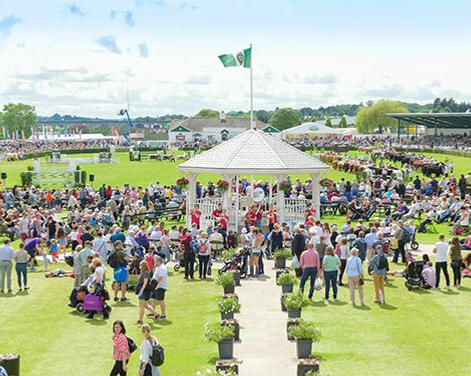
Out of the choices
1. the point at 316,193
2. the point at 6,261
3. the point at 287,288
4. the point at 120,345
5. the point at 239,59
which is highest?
the point at 239,59

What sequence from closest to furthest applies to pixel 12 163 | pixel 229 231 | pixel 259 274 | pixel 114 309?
pixel 114 309, pixel 259 274, pixel 229 231, pixel 12 163

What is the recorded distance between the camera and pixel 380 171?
4428cm

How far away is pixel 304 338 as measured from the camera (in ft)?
41.4

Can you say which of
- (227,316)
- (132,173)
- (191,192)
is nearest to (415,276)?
(227,316)

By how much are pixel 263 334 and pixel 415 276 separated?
5800 mm

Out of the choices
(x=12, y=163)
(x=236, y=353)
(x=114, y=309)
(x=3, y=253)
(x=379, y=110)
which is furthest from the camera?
(x=379, y=110)

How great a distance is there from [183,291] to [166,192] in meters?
→ 17.3

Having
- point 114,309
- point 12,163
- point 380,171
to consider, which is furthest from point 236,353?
point 12,163

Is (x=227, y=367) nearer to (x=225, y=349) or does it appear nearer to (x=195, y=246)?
(x=225, y=349)

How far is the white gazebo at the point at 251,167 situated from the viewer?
84.7 ft

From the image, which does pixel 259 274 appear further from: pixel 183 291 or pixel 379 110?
pixel 379 110

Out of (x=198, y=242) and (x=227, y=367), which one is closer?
(x=227, y=367)

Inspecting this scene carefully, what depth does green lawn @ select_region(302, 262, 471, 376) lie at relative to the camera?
12805 millimetres

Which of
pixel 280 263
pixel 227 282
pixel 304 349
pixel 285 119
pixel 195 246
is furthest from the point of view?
pixel 285 119
